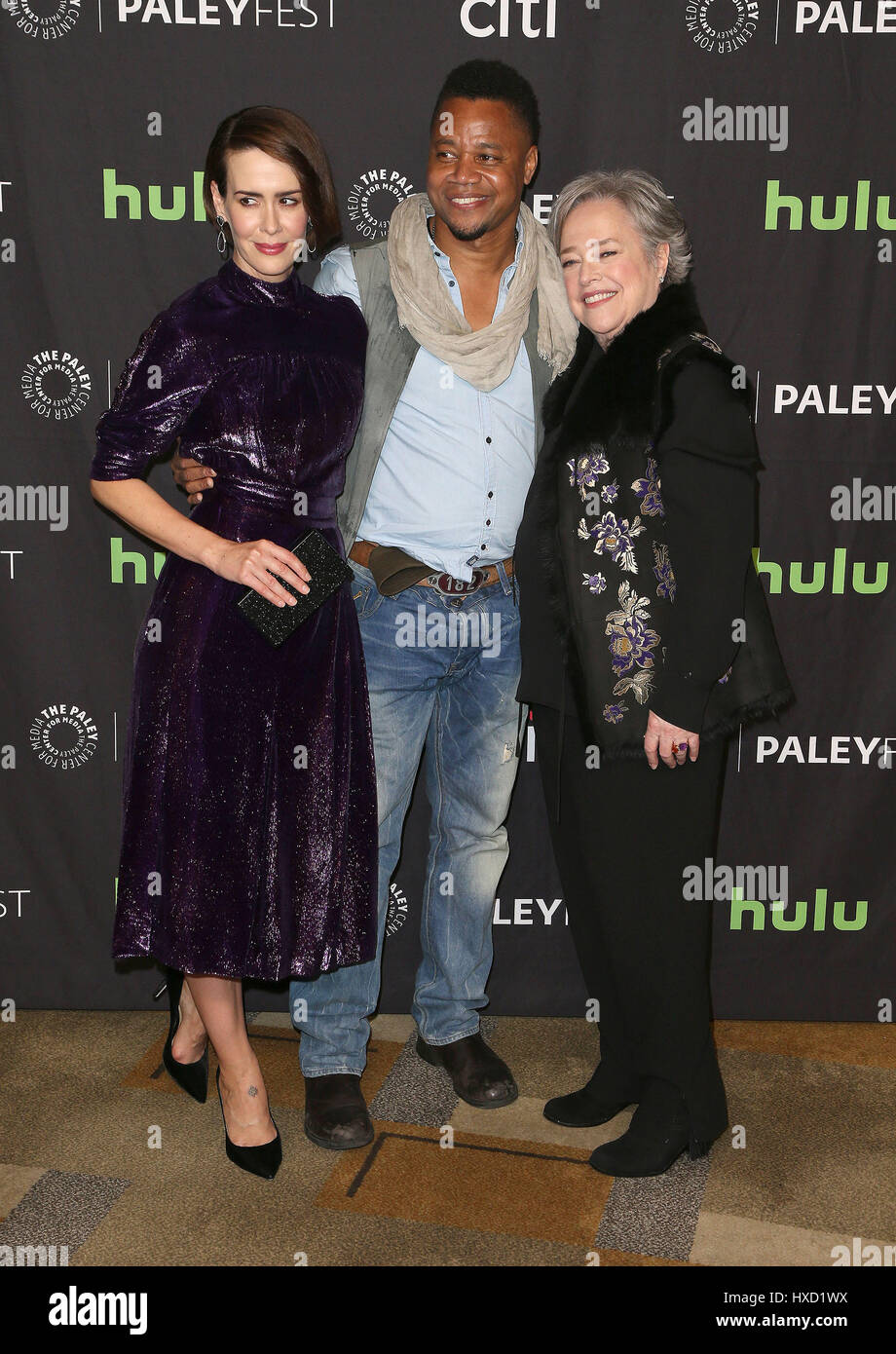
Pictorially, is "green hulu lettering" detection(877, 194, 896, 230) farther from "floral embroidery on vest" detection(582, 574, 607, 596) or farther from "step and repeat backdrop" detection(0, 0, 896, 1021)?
"floral embroidery on vest" detection(582, 574, 607, 596)

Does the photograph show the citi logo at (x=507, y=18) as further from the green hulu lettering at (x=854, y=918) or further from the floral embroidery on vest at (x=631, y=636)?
the green hulu lettering at (x=854, y=918)

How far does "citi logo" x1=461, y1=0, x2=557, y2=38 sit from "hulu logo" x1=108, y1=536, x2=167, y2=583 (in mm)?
1425

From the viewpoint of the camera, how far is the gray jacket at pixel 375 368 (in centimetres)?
251

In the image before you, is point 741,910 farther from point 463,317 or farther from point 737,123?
point 737,123

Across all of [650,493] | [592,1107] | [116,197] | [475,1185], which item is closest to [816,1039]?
[592,1107]

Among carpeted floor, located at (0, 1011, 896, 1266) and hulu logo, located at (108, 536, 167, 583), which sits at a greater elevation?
hulu logo, located at (108, 536, 167, 583)

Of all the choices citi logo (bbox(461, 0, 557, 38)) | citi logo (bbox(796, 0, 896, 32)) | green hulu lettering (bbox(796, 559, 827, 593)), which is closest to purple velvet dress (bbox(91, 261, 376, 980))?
citi logo (bbox(461, 0, 557, 38))

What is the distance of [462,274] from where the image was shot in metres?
2.56

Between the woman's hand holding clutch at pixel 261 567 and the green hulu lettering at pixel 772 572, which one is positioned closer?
the woman's hand holding clutch at pixel 261 567

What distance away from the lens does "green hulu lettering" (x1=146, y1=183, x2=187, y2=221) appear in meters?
2.89

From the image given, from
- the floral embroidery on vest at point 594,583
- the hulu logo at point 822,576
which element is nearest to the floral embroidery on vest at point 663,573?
the floral embroidery on vest at point 594,583

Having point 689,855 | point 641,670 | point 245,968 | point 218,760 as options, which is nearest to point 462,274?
point 641,670

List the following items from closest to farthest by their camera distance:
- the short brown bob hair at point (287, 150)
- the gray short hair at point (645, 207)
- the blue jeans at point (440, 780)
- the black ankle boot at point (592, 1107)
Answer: the short brown bob hair at point (287, 150)
the gray short hair at point (645, 207)
the blue jeans at point (440, 780)
the black ankle boot at point (592, 1107)

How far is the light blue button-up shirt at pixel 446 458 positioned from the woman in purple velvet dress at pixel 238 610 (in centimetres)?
14
